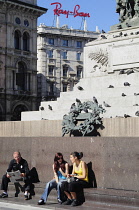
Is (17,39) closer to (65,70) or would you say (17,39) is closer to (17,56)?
(17,56)

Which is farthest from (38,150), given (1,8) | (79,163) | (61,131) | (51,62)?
(51,62)

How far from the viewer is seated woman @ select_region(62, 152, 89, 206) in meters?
12.2

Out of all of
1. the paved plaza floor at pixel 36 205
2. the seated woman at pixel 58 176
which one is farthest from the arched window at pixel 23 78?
the seated woman at pixel 58 176

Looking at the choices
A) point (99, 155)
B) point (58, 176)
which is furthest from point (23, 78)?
point (99, 155)

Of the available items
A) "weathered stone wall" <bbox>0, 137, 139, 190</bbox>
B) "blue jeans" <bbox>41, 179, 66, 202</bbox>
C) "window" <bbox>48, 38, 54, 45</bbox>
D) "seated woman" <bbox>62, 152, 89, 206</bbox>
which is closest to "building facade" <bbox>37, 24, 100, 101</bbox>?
"window" <bbox>48, 38, 54, 45</bbox>

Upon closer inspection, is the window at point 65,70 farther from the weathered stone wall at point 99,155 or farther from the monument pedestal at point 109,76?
the weathered stone wall at point 99,155

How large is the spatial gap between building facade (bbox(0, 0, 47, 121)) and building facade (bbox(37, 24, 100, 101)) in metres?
11.3

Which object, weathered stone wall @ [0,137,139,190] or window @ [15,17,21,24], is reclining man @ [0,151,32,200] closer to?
weathered stone wall @ [0,137,139,190]

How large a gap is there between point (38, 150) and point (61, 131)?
0.79 m

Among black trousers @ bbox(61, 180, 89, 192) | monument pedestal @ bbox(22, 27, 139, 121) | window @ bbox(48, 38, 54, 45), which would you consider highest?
window @ bbox(48, 38, 54, 45)

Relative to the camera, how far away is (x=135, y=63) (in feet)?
49.5

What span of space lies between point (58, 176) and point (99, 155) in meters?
1.14

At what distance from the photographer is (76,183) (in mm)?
12234

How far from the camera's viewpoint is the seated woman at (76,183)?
12.2 m
